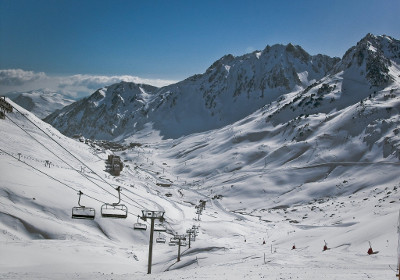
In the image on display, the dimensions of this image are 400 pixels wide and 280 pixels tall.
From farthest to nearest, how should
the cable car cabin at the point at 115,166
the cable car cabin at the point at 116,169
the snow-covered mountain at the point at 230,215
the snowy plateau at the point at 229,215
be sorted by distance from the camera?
the cable car cabin at the point at 115,166 < the cable car cabin at the point at 116,169 < the snow-covered mountain at the point at 230,215 < the snowy plateau at the point at 229,215

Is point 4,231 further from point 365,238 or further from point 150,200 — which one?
point 150,200

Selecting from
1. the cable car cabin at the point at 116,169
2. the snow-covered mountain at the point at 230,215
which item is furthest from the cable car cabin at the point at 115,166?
the snow-covered mountain at the point at 230,215

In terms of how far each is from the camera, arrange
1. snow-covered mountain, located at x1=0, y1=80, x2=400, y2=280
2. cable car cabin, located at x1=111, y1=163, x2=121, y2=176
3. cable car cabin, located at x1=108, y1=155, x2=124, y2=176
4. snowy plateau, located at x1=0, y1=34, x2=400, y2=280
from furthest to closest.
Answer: cable car cabin, located at x1=108, y1=155, x2=124, y2=176 < cable car cabin, located at x1=111, y1=163, x2=121, y2=176 < snow-covered mountain, located at x1=0, y1=80, x2=400, y2=280 < snowy plateau, located at x1=0, y1=34, x2=400, y2=280

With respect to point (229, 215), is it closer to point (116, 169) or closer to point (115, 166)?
point (116, 169)

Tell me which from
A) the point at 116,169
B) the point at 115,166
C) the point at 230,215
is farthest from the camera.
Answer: the point at 115,166

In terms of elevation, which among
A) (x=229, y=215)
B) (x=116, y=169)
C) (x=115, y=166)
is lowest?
(x=229, y=215)

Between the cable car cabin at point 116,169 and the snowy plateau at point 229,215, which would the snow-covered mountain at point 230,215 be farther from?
the cable car cabin at point 116,169

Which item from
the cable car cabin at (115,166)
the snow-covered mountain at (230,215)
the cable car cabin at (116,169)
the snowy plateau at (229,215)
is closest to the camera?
the snowy plateau at (229,215)

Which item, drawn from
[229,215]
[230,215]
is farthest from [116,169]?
[230,215]

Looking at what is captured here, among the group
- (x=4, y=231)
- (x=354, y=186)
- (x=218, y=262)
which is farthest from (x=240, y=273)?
(x=354, y=186)

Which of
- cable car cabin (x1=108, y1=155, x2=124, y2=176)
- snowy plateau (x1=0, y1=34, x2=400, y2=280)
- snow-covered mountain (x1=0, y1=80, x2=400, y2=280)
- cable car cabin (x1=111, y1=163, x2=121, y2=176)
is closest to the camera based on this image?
snowy plateau (x1=0, y1=34, x2=400, y2=280)

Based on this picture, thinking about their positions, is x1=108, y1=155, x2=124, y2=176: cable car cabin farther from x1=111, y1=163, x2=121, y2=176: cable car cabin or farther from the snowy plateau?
the snowy plateau

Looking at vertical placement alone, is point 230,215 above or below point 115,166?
below

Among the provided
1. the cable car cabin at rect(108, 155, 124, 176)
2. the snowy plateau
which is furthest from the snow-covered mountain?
the cable car cabin at rect(108, 155, 124, 176)
